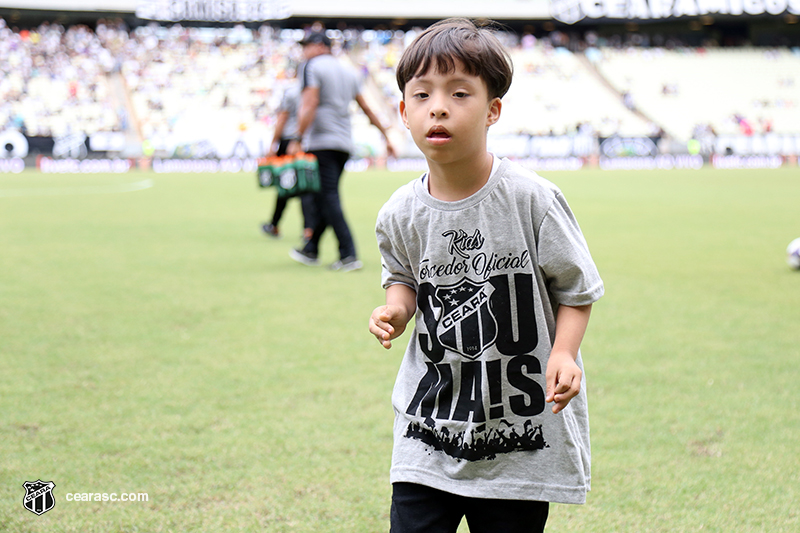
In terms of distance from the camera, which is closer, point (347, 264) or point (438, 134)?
point (438, 134)

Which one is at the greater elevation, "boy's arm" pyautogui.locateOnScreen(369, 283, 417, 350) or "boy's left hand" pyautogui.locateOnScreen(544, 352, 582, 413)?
"boy's arm" pyautogui.locateOnScreen(369, 283, 417, 350)

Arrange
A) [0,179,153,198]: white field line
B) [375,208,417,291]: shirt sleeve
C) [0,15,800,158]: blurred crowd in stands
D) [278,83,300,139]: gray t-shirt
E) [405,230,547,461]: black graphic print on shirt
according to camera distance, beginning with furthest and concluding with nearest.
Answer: [0,15,800,158]: blurred crowd in stands
[0,179,153,198]: white field line
[278,83,300,139]: gray t-shirt
[375,208,417,291]: shirt sleeve
[405,230,547,461]: black graphic print on shirt

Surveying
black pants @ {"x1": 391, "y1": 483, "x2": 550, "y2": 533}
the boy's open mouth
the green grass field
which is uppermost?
the boy's open mouth

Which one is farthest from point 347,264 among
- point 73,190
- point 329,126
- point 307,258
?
point 73,190

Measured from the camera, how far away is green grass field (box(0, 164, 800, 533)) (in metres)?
2.50

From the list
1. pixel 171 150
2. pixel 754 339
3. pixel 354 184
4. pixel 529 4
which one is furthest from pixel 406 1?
pixel 754 339

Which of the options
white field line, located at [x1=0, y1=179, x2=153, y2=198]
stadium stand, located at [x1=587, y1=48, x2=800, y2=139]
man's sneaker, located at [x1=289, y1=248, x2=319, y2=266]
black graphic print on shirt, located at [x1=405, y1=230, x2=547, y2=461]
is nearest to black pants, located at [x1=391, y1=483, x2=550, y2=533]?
black graphic print on shirt, located at [x1=405, y1=230, x2=547, y2=461]

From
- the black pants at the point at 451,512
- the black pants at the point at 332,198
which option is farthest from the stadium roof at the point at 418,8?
the black pants at the point at 451,512

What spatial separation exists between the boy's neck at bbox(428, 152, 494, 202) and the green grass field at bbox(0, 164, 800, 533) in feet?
3.72

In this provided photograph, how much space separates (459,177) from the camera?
67.2 inches

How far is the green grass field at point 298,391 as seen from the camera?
250 centimetres

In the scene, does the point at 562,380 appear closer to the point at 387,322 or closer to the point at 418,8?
the point at 387,322

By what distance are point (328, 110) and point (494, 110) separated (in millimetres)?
5490

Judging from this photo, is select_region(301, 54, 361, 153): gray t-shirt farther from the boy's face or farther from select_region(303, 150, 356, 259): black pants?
the boy's face
